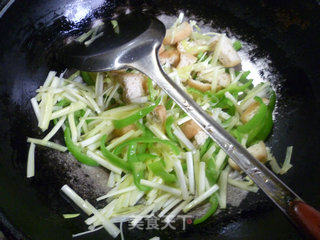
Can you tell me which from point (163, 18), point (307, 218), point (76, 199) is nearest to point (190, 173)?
point (76, 199)

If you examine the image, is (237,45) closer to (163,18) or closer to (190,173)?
(163,18)

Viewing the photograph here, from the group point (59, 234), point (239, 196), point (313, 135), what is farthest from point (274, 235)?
point (59, 234)

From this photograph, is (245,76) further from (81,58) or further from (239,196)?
(81,58)

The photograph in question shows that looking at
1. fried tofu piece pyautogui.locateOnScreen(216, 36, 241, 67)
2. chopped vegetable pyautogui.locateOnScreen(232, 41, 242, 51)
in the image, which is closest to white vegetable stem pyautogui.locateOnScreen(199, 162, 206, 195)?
fried tofu piece pyautogui.locateOnScreen(216, 36, 241, 67)

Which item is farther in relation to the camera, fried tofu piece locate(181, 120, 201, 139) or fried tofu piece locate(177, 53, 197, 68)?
fried tofu piece locate(177, 53, 197, 68)

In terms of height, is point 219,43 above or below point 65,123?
below

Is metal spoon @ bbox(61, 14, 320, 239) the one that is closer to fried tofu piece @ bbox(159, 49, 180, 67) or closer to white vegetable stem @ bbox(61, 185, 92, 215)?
fried tofu piece @ bbox(159, 49, 180, 67)

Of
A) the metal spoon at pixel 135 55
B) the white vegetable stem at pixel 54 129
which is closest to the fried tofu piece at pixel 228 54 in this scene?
the metal spoon at pixel 135 55
